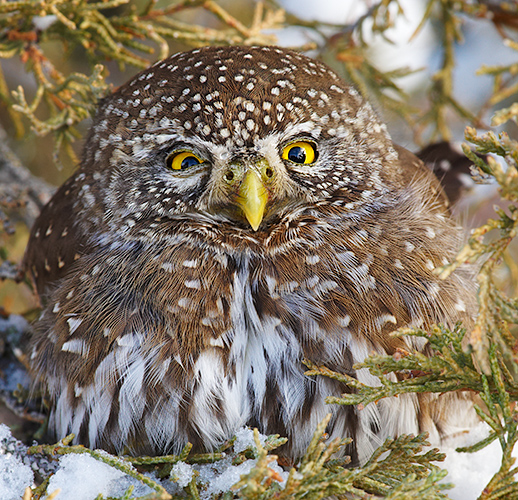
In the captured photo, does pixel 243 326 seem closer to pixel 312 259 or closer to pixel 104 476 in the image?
pixel 312 259

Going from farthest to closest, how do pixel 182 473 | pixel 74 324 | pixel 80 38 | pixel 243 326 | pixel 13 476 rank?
pixel 80 38, pixel 74 324, pixel 243 326, pixel 13 476, pixel 182 473

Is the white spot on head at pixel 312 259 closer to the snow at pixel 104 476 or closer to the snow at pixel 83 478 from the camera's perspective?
the snow at pixel 104 476

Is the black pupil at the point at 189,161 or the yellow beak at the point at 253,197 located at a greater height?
the black pupil at the point at 189,161

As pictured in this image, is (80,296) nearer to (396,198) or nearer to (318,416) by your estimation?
(318,416)

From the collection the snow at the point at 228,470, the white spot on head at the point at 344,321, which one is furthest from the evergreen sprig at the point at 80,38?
the snow at the point at 228,470

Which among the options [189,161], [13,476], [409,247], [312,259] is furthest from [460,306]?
[13,476]

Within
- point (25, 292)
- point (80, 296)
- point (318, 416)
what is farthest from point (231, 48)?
point (25, 292)

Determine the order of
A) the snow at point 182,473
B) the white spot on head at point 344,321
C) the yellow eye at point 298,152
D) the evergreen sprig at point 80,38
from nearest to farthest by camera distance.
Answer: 1. the snow at point 182,473
2. the white spot on head at point 344,321
3. the yellow eye at point 298,152
4. the evergreen sprig at point 80,38
